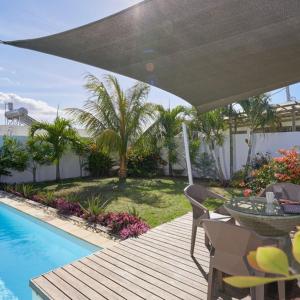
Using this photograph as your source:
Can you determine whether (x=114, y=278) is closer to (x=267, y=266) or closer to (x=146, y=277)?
(x=146, y=277)

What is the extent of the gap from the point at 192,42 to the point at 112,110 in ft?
28.1

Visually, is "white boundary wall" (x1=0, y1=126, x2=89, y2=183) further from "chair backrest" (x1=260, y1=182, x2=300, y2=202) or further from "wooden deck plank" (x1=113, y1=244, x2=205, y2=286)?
"chair backrest" (x1=260, y1=182, x2=300, y2=202)

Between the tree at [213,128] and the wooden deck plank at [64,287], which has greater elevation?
the tree at [213,128]

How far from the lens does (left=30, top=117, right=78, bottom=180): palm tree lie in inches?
453

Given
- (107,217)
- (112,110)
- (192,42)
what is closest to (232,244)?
(192,42)

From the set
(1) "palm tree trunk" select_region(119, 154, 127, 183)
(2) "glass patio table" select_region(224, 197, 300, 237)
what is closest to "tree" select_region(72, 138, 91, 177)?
(1) "palm tree trunk" select_region(119, 154, 127, 183)

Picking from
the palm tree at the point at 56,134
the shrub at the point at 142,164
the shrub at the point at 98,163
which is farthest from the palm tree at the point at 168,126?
the palm tree at the point at 56,134

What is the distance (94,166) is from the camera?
13.9 m

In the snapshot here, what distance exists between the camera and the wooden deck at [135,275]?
2947 millimetres

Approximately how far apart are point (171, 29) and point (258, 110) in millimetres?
8439

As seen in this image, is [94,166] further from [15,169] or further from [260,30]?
[260,30]

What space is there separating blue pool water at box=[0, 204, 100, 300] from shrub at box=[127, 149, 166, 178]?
21.6ft

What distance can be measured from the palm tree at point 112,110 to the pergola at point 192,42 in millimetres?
7204

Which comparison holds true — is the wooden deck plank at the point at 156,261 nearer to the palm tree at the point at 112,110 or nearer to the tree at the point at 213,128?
the palm tree at the point at 112,110
